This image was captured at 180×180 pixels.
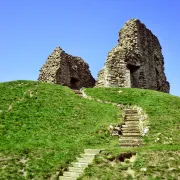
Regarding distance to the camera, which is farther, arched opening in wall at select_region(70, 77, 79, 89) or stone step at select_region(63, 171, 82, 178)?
arched opening in wall at select_region(70, 77, 79, 89)

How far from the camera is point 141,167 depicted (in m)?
16.2

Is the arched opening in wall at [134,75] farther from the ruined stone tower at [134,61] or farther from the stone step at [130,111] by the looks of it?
the stone step at [130,111]

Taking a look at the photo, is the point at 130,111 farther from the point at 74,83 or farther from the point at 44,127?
the point at 74,83

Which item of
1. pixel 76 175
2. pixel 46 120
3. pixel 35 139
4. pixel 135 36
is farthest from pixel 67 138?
pixel 135 36

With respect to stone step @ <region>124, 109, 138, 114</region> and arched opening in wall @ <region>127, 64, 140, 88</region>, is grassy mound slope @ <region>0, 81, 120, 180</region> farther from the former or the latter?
arched opening in wall @ <region>127, 64, 140, 88</region>

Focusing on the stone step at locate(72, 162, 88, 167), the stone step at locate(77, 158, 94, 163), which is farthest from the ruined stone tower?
the stone step at locate(72, 162, 88, 167)


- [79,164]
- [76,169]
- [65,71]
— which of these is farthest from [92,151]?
[65,71]

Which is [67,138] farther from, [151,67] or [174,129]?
[151,67]

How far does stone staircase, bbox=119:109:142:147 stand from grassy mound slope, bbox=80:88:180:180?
787 mm

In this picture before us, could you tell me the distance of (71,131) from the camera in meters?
23.8

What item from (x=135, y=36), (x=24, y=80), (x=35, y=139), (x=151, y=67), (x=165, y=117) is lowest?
(x=35, y=139)

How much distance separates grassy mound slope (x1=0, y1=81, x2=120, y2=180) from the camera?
17.3 metres

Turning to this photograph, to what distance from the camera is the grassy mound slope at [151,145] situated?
1570 centimetres

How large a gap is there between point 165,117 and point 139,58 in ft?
59.5
